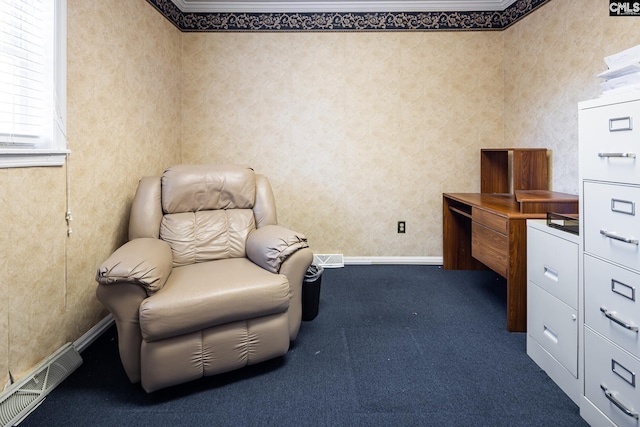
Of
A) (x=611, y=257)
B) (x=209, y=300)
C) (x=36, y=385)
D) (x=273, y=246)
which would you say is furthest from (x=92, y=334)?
(x=611, y=257)

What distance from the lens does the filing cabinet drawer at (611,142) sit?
121 cm

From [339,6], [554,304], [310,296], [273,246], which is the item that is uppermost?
[339,6]

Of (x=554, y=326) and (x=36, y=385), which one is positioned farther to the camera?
(x=554, y=326)

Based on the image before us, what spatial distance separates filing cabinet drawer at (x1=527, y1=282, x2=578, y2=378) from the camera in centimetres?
153

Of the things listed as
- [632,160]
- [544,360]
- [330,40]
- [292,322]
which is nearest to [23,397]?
[292,322]

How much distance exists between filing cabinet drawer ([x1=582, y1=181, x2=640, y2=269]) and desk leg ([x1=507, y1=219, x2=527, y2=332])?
0.66 meters

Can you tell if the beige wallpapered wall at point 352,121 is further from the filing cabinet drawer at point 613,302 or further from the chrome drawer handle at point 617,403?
the chrome drawer handle at point 617,403

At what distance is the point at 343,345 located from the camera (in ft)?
6.62

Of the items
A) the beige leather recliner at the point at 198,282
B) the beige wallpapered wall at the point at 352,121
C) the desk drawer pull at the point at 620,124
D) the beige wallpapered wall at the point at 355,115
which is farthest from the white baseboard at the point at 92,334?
the desk drawer pull at the point at 620,124

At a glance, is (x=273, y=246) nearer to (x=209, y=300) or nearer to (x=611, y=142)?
(x=209, y=300)

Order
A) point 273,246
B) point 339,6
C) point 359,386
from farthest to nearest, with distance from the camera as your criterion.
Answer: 1. point 339,6
2. point 273,246
3. point 359,386

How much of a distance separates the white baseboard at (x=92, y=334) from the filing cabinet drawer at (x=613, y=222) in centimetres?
244

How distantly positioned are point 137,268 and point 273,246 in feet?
2.12

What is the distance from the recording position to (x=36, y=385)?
1.55 m
